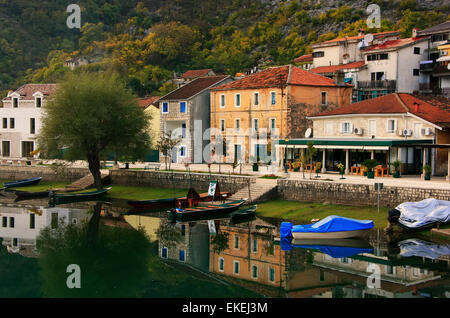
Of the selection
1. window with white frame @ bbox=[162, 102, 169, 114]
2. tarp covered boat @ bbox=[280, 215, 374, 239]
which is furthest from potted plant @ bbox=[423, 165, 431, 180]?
window with white frame @ bbox=[162, 102, 169, 114]

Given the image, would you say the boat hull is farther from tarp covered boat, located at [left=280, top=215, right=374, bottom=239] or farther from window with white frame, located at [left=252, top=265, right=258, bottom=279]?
window with white frame, located at [left=252, top=265, right=258, bottom=279]

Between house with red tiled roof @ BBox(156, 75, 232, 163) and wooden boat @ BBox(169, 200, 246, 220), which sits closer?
wooden boat @ BBox(169, 200, 246, 220)

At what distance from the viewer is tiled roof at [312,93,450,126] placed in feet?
152

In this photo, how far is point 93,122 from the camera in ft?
166

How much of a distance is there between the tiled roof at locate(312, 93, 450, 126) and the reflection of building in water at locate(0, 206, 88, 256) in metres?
23.8

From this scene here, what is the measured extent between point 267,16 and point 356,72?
83.8 metres

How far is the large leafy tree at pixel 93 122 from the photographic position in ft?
168

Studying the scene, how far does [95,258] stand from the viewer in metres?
29.9

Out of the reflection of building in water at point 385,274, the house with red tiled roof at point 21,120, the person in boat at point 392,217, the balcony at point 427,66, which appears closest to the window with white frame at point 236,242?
the reflection of building in water at point 385,274

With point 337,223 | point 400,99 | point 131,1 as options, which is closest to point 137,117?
point 400,99

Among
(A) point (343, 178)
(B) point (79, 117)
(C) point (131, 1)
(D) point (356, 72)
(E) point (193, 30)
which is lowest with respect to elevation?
(A) point (343, 178)

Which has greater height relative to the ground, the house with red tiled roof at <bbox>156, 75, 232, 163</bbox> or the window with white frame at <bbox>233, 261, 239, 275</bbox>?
the house with red tiled roof at <bbox>156, 75, 232, 163</bbox>

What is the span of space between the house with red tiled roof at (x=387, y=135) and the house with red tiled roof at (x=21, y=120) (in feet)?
117
